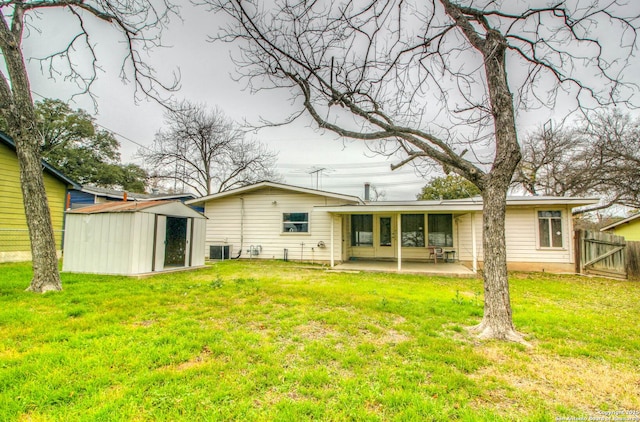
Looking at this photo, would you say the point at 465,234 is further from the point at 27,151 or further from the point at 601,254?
the point at 27,151

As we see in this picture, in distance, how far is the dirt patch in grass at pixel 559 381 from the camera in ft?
7.81

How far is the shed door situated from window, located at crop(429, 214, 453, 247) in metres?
9.42

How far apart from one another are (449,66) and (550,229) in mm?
8620

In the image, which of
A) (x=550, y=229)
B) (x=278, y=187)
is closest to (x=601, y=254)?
(x=550, y=229)

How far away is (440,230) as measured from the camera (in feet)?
Result: 40.1

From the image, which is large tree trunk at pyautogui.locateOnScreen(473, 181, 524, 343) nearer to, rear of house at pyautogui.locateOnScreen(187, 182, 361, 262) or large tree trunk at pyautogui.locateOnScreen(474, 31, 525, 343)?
large tree trunk at pyautogui.locateOnScreen(474, 31, 525, 343)

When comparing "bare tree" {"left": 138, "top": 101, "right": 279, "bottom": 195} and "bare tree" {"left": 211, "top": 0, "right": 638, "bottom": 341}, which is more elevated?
"bare tree" {"left": 138, "top": 101, "right": 279, "bottom": 195}

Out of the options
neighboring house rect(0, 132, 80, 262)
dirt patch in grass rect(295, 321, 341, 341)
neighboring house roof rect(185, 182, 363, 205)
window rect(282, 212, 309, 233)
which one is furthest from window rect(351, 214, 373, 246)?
neighboring house rect(0, 132, 80, 262)

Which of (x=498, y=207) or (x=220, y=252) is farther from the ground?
(x=498, y=207)

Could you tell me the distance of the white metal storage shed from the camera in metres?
7.63

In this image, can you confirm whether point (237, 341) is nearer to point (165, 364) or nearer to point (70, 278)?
point (165, 364)

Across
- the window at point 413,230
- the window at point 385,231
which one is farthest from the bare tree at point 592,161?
the window at point 385,231

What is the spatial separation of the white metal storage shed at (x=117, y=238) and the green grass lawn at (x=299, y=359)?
1970mm

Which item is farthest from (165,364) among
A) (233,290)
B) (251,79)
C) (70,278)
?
(70,278)
